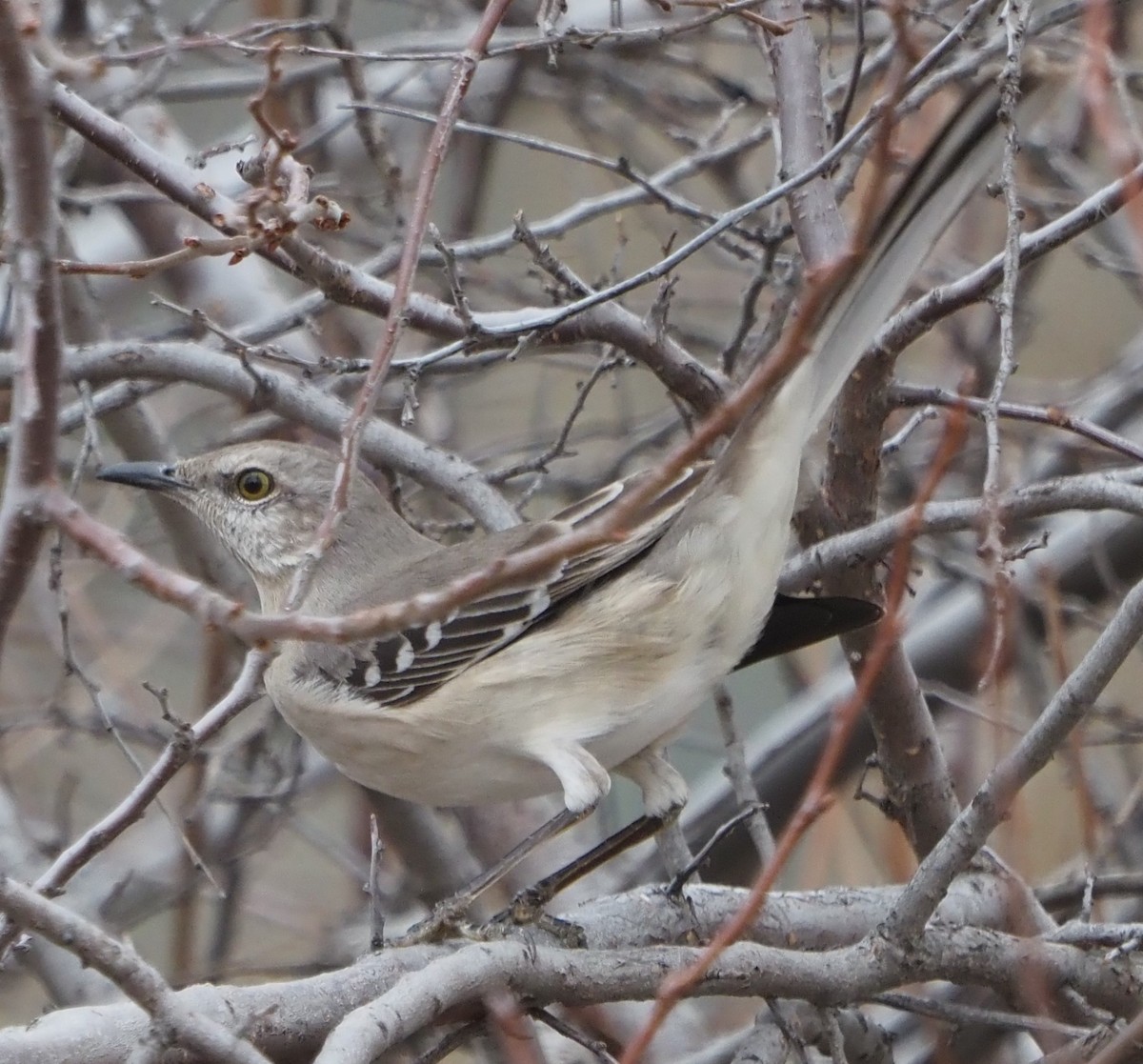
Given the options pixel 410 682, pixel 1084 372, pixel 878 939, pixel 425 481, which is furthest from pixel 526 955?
pixel 1084 372

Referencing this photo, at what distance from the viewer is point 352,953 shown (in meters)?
5.06

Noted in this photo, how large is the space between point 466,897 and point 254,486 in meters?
1.47

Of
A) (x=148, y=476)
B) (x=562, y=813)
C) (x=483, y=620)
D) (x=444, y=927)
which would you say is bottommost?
(x=444, y=927)

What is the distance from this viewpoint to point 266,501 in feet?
14.7

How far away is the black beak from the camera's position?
4266 millimetres

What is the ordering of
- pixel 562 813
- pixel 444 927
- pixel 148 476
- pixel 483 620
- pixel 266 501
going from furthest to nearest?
pixel 266 501 < pixel 148 476 < pixel 483 620 < pixel 562 813 < pixel 444 927

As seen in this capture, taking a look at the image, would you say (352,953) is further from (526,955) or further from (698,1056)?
(526,955)

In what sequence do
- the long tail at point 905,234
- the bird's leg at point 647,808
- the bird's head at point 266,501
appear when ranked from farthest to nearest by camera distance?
the bird's head at point 266,501 < the bird's leg at point 647,808 < the long tail at point 905,234

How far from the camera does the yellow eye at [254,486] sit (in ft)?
14.7

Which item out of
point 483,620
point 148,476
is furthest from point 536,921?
point 148,476

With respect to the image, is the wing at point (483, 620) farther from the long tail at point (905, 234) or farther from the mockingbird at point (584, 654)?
the long tail at point (905, 234)

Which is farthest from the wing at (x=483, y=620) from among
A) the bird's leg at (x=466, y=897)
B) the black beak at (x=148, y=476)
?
the black beak at (x=148, y=476)

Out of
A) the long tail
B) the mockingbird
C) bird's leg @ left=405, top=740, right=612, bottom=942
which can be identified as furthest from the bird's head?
the long tail

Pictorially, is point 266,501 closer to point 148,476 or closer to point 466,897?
point 148,476
